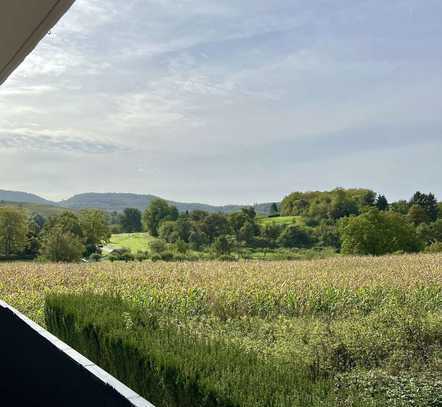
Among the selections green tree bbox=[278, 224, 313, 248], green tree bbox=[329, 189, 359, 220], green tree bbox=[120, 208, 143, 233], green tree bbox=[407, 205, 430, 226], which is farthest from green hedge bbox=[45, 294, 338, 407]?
green tree bbox=[120, 208, 143, 233]

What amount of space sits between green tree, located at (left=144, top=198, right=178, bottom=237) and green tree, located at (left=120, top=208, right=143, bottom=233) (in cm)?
704

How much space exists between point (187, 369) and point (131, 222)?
8542 cm

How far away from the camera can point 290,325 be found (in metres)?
8.68

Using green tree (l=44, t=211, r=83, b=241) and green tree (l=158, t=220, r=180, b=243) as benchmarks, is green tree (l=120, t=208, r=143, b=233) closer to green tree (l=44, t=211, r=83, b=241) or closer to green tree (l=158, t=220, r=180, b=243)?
green tree (l=158, t=220, r=180, b=243)

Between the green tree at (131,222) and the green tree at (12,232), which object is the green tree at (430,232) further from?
the green tree at (131,222)

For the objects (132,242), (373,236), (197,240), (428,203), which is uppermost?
(428,203)

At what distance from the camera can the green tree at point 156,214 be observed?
7650cm

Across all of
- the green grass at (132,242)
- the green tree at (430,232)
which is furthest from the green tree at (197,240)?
the green tree at (430,232)

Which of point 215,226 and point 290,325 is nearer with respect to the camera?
point 290,325

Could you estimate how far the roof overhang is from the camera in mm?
2104

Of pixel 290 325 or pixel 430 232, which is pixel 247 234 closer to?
pixel 430 232

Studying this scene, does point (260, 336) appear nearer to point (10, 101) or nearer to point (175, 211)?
point (10, 101)

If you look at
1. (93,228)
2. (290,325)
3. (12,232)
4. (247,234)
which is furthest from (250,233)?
(290,325)

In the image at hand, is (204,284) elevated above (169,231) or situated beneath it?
situated beneath
